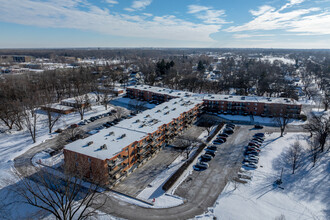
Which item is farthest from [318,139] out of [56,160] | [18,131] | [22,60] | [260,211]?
[22,60]

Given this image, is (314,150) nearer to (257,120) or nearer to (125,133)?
(257,120)

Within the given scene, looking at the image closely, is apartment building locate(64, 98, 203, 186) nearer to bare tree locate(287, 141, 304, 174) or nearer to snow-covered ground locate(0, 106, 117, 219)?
snow-covered ground locate(0, 106, 117, 219)

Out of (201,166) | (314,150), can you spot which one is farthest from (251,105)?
(201,166)

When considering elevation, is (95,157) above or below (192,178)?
above

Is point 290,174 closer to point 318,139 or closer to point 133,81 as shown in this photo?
point 318,139

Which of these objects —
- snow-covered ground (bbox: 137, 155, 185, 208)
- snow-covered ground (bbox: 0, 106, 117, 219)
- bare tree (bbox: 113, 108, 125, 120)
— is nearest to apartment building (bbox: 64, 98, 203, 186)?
snow-covered ground (bbox: 137, 155, 185, 208)

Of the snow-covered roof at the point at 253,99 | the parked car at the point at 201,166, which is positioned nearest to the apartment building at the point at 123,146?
the parked car at the point at 201,166
